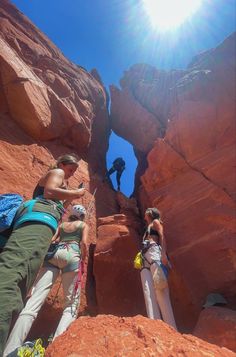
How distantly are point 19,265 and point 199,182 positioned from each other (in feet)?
29.9

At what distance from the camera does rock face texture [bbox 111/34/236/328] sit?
8516mm

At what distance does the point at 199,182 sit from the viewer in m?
11.0

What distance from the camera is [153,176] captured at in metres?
13.0

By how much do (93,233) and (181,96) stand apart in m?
8.77

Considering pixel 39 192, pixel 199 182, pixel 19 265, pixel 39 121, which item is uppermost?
pixel 39 121

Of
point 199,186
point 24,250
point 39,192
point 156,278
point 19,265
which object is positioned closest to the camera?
point 19,265

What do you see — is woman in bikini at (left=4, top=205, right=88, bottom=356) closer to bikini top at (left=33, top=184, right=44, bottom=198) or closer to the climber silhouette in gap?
bikini top at (left=33, top=184, right=44, bottom=198)

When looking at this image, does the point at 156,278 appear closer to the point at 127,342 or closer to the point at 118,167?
the point at 127,342

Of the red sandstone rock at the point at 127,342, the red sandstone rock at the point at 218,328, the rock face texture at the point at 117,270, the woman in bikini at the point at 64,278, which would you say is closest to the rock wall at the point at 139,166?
the rock face texture at the point at 117,270

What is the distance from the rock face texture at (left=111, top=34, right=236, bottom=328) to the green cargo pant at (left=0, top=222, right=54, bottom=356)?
645cm

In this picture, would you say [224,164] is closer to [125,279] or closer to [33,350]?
[125,279]

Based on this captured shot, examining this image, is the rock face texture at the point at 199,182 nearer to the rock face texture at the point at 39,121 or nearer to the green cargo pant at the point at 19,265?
the rock face texture at the point at 39,121

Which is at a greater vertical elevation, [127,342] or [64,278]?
[64,278]

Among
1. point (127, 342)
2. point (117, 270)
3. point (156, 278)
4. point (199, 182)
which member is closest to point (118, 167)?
point (199, 182)
